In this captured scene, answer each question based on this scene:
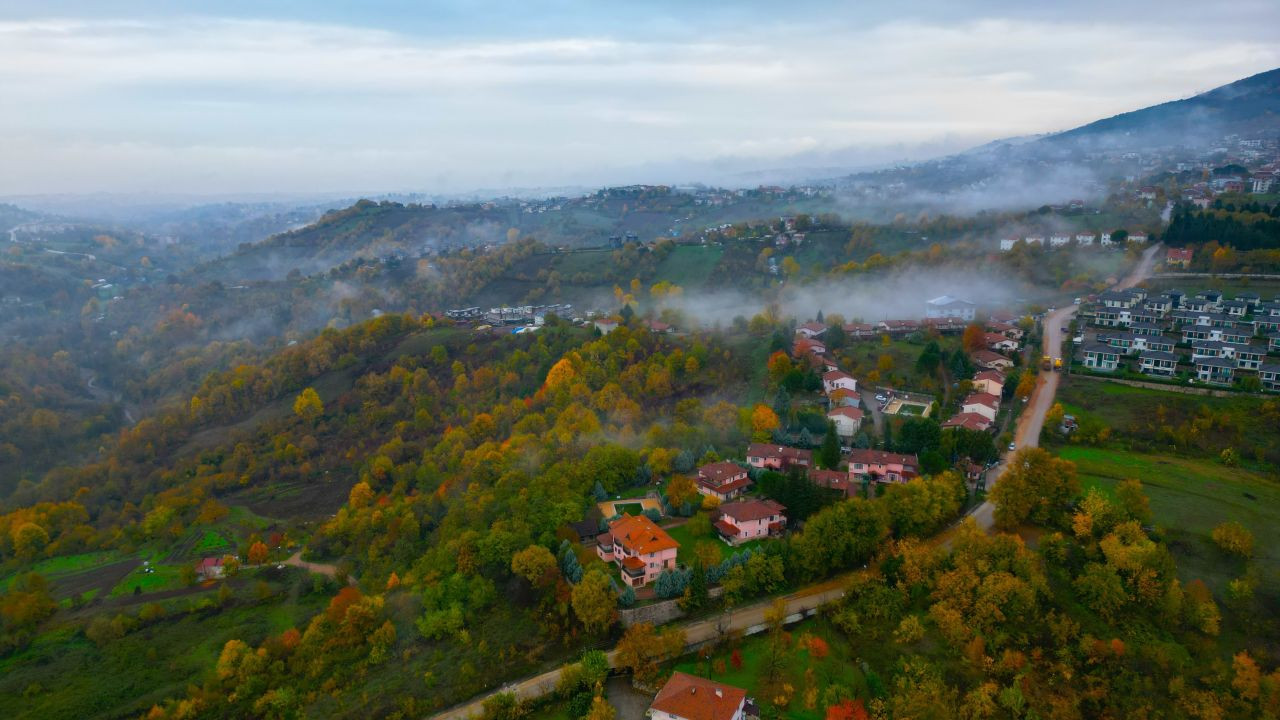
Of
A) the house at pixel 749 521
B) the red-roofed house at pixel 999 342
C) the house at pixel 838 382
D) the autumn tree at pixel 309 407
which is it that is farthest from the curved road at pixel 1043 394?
the autumn tree at pixel 309 407

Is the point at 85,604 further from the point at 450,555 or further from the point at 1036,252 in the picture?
the point at 1036,252

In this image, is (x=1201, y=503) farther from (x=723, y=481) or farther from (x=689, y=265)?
(x=689, y=265)

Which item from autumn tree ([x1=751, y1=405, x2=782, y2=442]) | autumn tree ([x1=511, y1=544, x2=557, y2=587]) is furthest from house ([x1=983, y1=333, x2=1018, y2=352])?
autumn tree ([x1=511, y1=544, x2=557, y2=587])

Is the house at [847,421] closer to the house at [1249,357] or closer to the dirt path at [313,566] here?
the house at [1249,357]

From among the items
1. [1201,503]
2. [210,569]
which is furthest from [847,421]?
[210,569]

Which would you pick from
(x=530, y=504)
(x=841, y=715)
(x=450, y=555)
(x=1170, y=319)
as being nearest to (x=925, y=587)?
(x=841, y=715)
